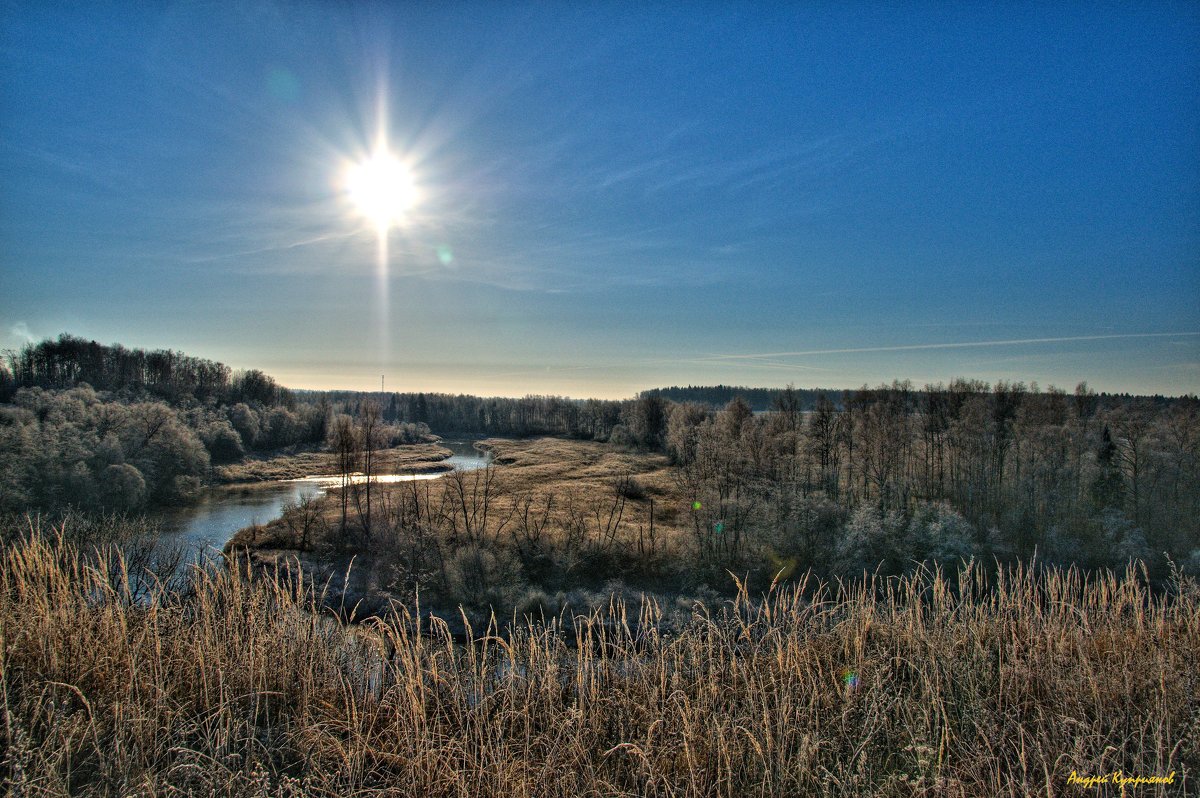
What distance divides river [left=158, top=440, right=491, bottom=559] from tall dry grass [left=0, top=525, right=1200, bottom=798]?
23091 mm

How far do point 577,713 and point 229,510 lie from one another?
163 feet

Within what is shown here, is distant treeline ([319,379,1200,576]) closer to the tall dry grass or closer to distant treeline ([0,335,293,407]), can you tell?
the tall dry grass

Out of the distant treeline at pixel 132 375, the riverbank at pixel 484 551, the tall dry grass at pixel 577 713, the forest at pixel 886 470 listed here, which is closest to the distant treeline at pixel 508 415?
the distant treeline at pixel 132 375

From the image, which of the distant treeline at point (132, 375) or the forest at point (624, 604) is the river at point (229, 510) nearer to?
the forest at point (624, 604)

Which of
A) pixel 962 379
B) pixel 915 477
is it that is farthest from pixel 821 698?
pixel 962 379

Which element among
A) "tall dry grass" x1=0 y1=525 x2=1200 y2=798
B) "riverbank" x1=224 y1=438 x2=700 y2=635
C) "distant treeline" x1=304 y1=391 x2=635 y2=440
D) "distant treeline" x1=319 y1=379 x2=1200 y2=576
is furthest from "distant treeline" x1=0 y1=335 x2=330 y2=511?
"distant treeline" x1=319 y1=379 x2=1200 y2=576

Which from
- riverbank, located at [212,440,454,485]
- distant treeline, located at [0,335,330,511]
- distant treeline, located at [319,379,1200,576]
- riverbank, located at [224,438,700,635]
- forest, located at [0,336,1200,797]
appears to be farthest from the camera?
riverbank, located at [212,440,454,485]

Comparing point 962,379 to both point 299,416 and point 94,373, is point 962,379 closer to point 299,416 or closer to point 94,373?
point 299,416

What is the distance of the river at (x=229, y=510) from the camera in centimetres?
3434

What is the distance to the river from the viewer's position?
1352 inches

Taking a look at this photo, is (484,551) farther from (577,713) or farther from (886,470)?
(886,470)

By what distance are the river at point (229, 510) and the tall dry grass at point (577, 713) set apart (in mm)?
23091

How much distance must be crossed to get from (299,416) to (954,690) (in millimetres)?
98982

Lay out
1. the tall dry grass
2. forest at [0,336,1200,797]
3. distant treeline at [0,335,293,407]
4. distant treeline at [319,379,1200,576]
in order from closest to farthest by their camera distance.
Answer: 1. the tall dry grass
2. forest at [0,336,1200,797]
3. distant treeline at [319,379,1200,576]
4. distant treeline at [0,335,293,407]
